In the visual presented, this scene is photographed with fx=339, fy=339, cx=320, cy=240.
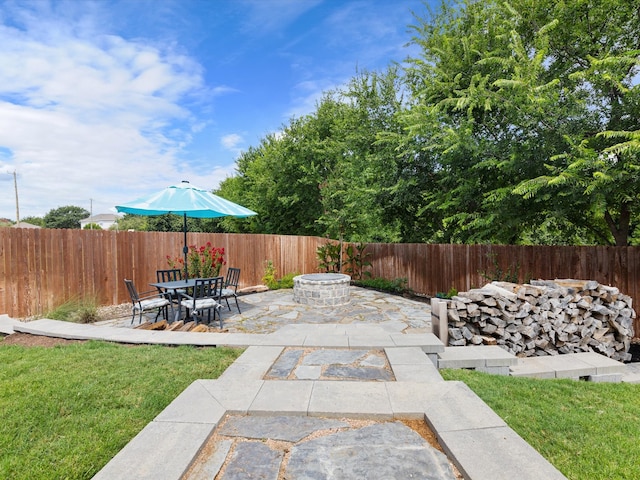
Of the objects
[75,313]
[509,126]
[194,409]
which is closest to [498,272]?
[509,126]

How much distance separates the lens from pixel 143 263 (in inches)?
321

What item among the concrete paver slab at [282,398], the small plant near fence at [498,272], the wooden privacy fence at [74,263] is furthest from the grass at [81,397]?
the small plant near fence at [498,272]

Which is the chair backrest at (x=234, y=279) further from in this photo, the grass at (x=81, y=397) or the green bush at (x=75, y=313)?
the grass at (x=81, y=397)

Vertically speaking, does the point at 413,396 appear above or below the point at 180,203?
below

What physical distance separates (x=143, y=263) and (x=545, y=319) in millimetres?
8252

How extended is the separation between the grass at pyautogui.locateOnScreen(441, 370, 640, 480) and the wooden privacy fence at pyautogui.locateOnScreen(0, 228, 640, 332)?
295 centimetres

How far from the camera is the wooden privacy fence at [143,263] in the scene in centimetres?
624

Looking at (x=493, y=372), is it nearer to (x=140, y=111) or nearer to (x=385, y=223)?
(x=385, y=223)

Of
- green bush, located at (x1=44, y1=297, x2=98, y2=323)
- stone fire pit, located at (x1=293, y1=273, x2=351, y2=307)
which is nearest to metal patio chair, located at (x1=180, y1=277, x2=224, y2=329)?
green bush, located at (x1=44, y1=297, x2=98, y2=323)

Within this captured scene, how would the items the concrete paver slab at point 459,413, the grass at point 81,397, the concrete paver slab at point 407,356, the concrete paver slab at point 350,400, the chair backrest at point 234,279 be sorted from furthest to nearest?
the chair backrest at point 234,279
the concrete paver slab at point 407,356
the concrete paver slab at point 350,400
the concrete paver slab at point 459,413
the grass at point 81,397

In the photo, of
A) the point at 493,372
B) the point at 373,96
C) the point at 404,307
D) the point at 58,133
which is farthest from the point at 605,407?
the point at 58,133

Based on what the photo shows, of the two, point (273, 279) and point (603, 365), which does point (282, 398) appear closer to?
point (603, 365)

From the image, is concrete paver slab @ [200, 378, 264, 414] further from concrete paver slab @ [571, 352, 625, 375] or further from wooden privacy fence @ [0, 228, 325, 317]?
wooden privacy fence @ [0, 228, 325, 317]

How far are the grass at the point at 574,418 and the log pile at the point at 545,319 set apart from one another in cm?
111
